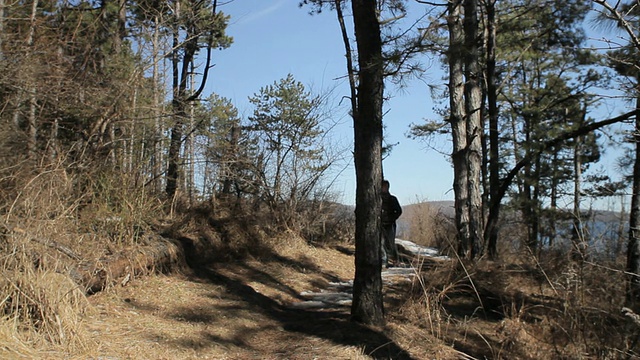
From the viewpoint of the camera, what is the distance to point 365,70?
21.1ft

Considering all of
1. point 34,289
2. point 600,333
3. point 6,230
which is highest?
point 6,230

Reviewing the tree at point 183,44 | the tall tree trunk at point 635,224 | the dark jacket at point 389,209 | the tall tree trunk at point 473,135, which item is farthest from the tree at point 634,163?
the tree at point 183,44

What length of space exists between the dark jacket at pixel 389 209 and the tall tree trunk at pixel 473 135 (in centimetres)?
169

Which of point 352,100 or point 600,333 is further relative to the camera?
point 352,100

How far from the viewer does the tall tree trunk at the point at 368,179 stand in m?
6.34

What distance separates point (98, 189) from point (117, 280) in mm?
1492

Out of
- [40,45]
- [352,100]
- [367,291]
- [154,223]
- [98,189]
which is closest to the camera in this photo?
[367,291]

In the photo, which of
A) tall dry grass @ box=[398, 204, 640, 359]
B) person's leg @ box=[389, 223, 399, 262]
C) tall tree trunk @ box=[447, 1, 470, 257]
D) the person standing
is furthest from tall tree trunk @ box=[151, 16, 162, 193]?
tall tree trunk @ box=[447, 1, 470, 257]

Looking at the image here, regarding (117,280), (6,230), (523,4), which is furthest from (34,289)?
(523,4)

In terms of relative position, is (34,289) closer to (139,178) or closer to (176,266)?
(176,266)

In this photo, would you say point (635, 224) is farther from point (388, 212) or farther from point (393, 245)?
point (393, 245)

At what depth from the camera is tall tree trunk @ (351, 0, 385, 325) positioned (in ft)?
20.8

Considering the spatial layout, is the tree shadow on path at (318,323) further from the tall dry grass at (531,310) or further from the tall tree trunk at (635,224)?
the tall tree trunk at (635,224)

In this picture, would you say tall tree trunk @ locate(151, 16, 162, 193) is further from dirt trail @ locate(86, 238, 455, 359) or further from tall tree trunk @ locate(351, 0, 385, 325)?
tall tree trunk @ locate(351, 0, 385, 325)
